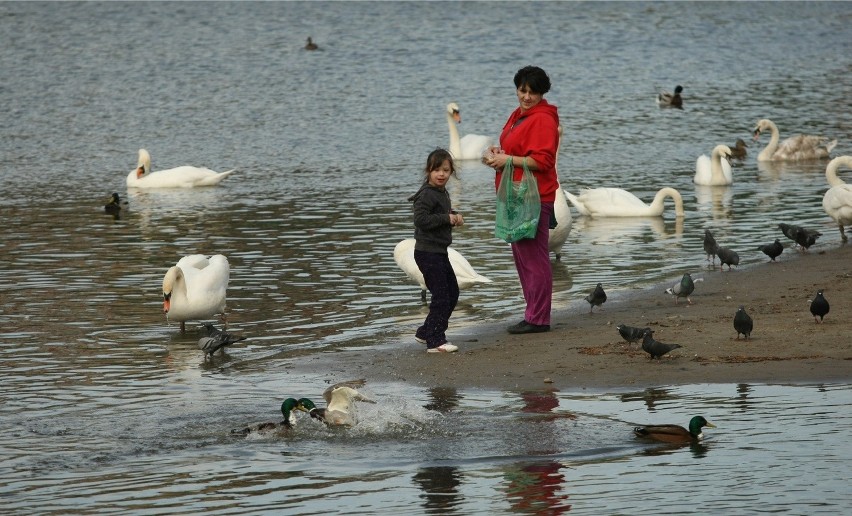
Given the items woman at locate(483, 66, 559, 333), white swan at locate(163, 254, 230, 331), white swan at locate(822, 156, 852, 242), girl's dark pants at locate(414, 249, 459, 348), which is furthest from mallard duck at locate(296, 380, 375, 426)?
white swan at locate(822, 156, 852, 242)

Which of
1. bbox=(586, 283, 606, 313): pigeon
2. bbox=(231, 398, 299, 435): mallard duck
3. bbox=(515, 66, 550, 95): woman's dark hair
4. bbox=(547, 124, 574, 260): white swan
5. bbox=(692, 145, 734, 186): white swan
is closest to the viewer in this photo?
bbox=(231, 398, 299, 435): mallard duck

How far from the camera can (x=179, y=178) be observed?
23891 mm

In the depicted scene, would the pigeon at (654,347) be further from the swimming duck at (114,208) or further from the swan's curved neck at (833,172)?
the swimming duck at (114,208)

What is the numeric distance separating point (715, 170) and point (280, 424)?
592 inches

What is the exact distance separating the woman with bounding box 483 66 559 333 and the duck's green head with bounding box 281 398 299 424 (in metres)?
2.90

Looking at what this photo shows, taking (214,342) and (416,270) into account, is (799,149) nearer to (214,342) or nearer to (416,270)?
(416,270)

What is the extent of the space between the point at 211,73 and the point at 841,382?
33.5 meters

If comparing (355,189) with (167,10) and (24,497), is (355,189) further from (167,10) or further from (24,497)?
(167,10)

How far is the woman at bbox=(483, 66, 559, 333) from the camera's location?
1070 centimetres

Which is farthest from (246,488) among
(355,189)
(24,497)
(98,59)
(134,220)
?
(98,59)

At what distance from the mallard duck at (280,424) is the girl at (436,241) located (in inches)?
89.5

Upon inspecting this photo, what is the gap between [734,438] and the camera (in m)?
8.16

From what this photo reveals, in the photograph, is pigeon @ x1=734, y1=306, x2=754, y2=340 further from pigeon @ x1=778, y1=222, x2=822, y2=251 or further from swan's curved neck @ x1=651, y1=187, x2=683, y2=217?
swan's curved neck @ x1=651, y1=187, x2=683, y2=217

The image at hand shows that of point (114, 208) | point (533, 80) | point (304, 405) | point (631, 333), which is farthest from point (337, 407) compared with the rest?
point (114, 208)
